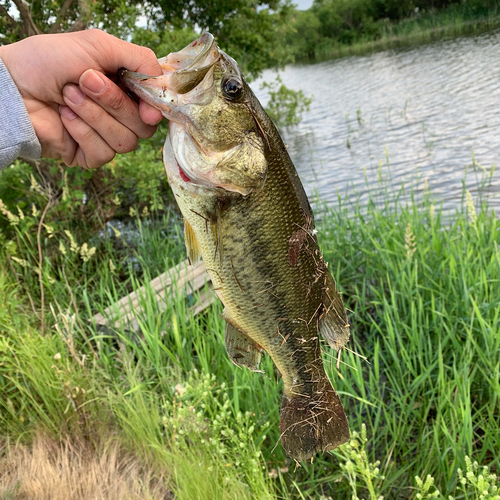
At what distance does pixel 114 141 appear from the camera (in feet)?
6.36

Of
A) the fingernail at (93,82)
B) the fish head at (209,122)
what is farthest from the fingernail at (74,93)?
→ the fish head at (209,122)

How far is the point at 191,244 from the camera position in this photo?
1704 mm

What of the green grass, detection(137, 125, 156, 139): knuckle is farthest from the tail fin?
the green grass

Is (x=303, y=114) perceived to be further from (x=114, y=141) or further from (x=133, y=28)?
(x=114, y=141)

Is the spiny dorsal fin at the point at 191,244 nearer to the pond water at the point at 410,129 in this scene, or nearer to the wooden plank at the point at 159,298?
the wooden plank at the point at 159,298

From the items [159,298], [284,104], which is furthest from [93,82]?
[284,104]

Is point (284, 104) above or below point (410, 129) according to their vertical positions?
above

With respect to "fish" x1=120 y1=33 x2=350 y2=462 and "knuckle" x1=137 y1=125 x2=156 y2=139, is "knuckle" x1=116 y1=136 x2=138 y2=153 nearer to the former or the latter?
"knuckle" x1=137 y1=125 x2=156 y2=139

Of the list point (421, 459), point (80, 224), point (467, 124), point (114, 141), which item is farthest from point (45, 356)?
point (467, 124)

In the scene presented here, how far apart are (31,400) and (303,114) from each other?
50.3 feet

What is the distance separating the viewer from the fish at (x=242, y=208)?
1504 millimetres

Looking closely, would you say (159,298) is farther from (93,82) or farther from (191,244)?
(93,82)

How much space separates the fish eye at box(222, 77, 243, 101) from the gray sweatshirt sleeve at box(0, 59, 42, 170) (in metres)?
0.88

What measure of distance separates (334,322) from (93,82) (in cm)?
140
